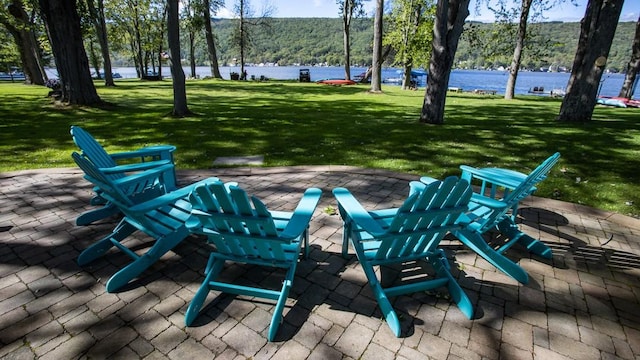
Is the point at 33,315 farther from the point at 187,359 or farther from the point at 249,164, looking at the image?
the point at 249,164

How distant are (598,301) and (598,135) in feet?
26.1

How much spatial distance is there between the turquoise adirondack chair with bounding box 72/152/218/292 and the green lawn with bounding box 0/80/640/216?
120 inches

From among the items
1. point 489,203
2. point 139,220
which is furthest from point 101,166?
point 489,203

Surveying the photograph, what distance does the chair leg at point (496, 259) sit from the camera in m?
2.84

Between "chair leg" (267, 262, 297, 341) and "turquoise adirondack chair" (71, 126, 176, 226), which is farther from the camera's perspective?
"turquoise adirondack chair" (71, 126, 176, 226)

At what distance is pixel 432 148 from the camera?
724 cm

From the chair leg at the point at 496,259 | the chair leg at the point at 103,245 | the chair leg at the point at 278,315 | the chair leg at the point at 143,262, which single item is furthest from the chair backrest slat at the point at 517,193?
the chair leg at the point at 103,245

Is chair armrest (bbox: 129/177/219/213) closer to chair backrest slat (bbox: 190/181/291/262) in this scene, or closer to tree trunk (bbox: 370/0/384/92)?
chair backrest slat (bbox: 190/181/291/262)

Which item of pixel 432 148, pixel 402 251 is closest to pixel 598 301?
pixel 402 251

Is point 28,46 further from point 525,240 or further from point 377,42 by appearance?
point 525,240

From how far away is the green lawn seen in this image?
5863 mm

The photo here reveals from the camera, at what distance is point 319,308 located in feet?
8.36

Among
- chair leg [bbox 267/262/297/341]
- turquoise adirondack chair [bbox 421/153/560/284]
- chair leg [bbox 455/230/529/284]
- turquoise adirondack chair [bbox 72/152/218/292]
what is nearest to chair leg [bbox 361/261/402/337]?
chair leg [bbox 267/262/297/341]

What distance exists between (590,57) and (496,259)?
10.0m
